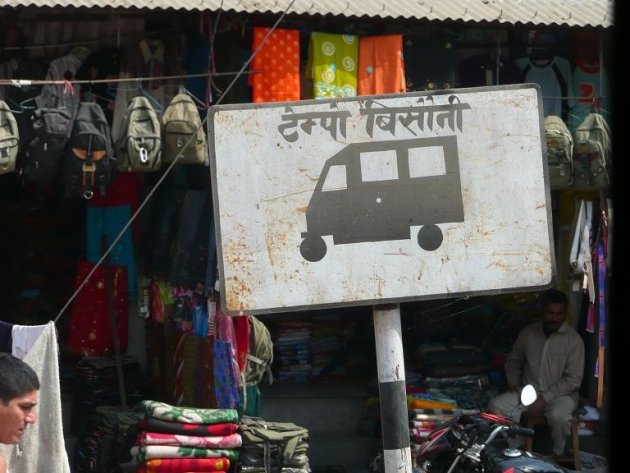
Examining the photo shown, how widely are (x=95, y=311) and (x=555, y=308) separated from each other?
3546 millimetres

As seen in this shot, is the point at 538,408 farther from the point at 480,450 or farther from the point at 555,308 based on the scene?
the point at 480,450

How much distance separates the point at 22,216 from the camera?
33.8ft

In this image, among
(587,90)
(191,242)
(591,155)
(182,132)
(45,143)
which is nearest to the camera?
(45,143)

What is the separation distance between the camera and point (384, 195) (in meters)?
4.91

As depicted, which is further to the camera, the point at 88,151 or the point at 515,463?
the point at 88,151

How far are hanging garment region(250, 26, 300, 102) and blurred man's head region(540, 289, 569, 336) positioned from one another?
8.47 feet

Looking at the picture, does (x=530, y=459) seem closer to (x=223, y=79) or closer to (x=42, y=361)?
(x=42, y=361)

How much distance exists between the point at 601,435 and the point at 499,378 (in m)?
0.89

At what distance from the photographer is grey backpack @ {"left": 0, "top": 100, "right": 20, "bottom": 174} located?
26.0 feet

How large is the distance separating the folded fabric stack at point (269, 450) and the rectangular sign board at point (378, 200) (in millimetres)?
3709

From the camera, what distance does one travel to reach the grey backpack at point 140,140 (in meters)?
8.16

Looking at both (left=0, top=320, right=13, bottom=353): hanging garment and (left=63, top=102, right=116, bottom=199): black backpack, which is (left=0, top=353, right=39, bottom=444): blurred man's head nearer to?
(left=0, top=320, right=13, bottom=353): hanging garment

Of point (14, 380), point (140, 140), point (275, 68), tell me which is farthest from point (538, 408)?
point (14, 380)

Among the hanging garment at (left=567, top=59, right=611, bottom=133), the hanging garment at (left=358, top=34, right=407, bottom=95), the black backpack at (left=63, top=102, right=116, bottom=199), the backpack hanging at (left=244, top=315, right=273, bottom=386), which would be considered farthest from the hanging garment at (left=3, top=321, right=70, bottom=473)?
the hanging garment at (left=567, top=59, right=611, bottom=133)
